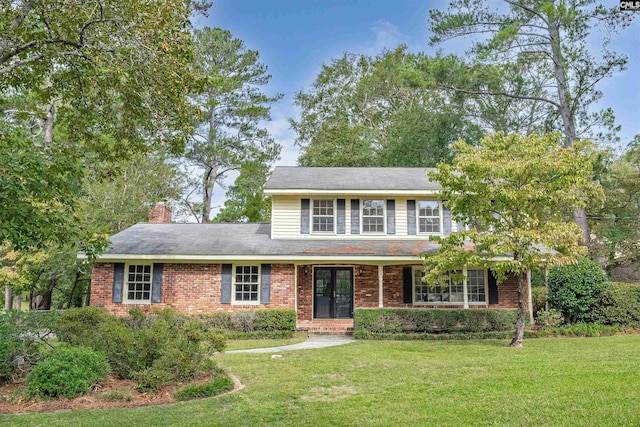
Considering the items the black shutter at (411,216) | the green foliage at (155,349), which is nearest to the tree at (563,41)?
the black shutter at (411,216)

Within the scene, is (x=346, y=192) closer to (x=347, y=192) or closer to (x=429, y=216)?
(x=347, y=192)

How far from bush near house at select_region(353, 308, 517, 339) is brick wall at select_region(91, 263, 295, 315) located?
2.75m

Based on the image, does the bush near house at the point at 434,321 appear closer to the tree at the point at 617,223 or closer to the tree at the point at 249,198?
the tree at the point at 617,223

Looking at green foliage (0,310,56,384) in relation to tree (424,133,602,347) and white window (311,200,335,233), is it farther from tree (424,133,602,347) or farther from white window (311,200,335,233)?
white window (311,200,335,233)

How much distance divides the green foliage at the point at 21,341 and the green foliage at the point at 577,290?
14.2 m

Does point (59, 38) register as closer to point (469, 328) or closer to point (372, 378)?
point (372, 378)

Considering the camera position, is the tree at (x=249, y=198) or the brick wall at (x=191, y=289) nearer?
the brick wall at (x=191, y=289)

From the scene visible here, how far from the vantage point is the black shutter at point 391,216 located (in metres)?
17.2

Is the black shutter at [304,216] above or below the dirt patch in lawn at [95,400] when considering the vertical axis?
above

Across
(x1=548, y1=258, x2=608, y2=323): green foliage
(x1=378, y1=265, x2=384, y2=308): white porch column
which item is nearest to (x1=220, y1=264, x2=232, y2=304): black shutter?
(x1=378, y1=265, x2=384, y2=308): white porch column

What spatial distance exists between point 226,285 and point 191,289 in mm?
1169

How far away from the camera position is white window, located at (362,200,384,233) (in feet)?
56.7

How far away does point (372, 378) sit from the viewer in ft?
24.9

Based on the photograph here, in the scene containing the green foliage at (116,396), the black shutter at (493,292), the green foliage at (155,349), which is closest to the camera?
the green foliage at (116,396)
